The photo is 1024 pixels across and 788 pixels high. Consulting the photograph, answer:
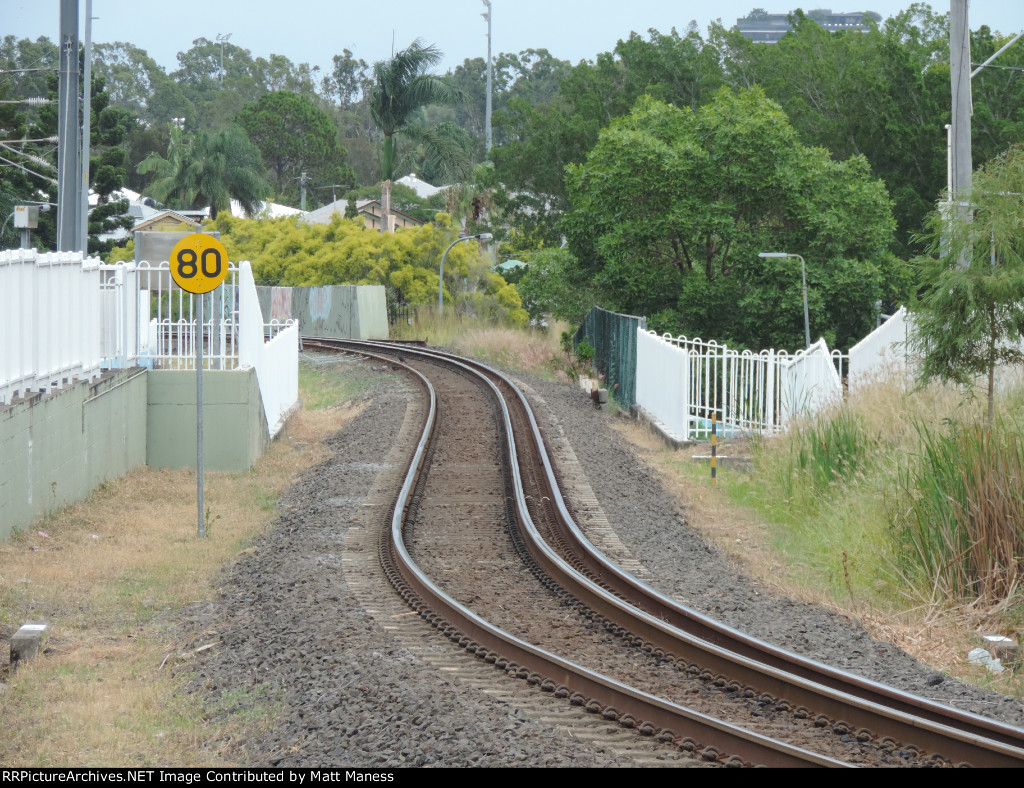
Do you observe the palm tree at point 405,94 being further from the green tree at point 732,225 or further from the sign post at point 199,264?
the sign post at point 199,264

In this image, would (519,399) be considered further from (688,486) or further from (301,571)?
(301,571)

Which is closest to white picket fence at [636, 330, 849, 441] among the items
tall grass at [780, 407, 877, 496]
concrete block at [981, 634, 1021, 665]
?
tall grass at [780, 407, 877, 496]

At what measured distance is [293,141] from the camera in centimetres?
10631

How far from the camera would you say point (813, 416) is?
1504 centimetres

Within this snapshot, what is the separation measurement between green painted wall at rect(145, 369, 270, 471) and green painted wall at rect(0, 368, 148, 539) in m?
0.21

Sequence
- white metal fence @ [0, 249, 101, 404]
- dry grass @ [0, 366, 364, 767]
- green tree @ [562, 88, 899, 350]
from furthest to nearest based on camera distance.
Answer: green tree @ [562, 88, 899, 350] < white metal fence @ [0, 249, 101, 404] < dry grass @ [0, 366, 364, 767]

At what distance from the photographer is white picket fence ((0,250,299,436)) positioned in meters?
10.9

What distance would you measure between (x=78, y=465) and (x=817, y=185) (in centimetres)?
2642

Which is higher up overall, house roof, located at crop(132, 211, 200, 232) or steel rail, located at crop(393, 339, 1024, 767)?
house roof, located at crop(132, 211, 200, 232)

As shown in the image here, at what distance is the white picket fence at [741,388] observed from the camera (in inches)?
651

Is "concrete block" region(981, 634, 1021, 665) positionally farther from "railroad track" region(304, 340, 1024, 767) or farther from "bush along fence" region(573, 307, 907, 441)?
"bush along fence" region(573, 307, 907, 441)

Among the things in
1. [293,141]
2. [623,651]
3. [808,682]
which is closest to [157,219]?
[293,141]

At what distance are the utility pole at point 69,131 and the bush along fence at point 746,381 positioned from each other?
33.3 ft

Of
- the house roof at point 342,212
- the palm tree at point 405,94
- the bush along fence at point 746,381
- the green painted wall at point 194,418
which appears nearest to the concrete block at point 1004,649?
the bush along fence at point 746,381
